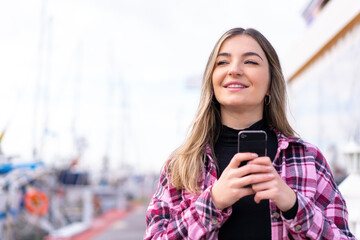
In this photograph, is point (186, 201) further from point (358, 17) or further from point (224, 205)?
point (358, 17)

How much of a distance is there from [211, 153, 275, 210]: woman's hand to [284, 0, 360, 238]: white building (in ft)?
5.77

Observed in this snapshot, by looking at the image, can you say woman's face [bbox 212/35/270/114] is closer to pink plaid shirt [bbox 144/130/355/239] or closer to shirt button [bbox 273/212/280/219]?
pink plaid shirt [bbox 144/130/355/239]

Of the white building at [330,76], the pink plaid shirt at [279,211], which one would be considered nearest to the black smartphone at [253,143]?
the pink plaid shirt at [279,211]

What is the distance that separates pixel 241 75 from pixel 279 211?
1.27 feet

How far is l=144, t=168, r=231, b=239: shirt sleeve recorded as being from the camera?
111 centimetres

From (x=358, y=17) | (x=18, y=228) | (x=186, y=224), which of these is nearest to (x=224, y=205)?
(x=186, y=224)

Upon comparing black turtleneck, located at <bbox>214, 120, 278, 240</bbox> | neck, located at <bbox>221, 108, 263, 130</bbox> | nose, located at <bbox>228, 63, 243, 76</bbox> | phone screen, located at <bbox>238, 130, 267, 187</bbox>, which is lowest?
black turtleneck, located at <bbox>214, 120, 278, 240</bbox>

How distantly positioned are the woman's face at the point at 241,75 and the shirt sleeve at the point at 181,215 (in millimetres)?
281

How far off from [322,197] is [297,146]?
0.52 feet

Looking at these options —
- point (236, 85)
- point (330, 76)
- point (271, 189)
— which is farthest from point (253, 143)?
point (330, 76)

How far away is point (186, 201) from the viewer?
1225mm

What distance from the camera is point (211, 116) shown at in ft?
4.44

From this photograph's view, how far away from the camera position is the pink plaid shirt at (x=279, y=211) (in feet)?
3.57

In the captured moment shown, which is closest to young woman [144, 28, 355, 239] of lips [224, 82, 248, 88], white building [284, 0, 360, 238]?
lips [224, 82, 248, 88]
